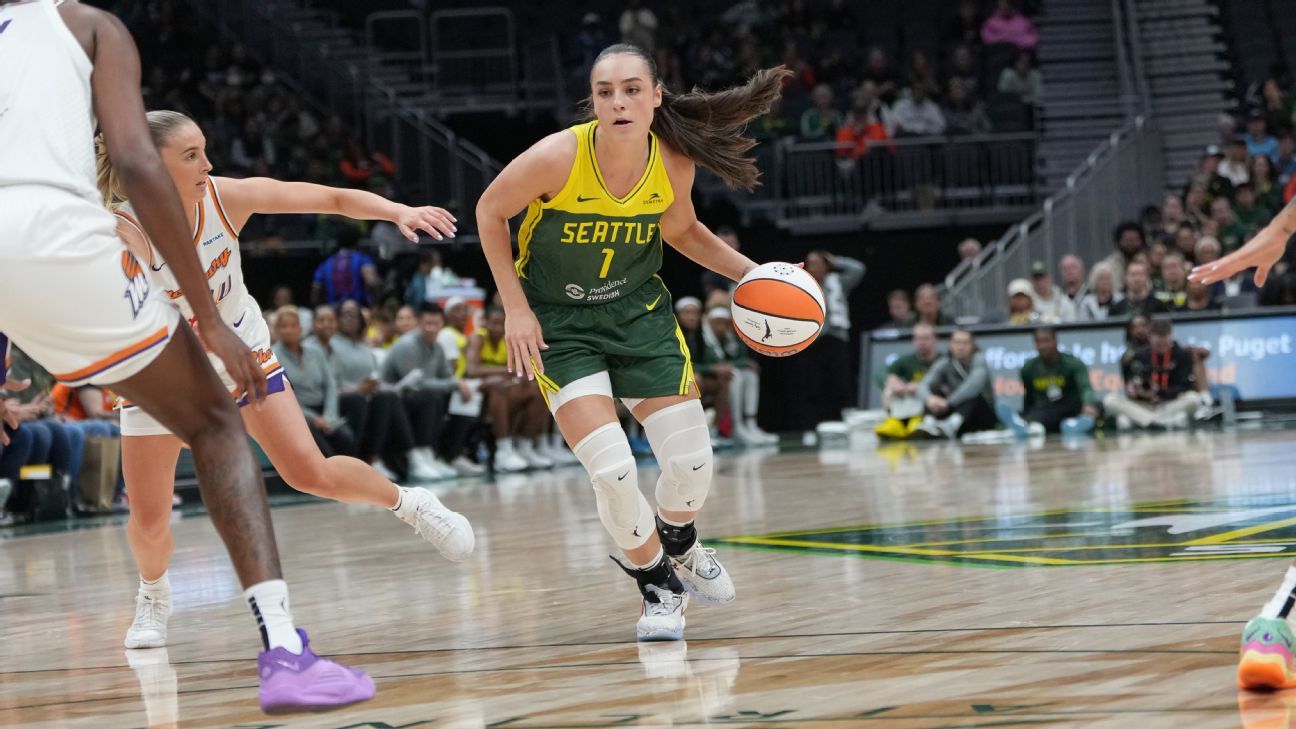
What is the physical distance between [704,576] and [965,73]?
56.7 ft

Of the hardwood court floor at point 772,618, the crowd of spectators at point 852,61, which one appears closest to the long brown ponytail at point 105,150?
the hardwood court floor at point 772,618

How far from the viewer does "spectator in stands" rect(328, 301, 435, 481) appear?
42.8 feet

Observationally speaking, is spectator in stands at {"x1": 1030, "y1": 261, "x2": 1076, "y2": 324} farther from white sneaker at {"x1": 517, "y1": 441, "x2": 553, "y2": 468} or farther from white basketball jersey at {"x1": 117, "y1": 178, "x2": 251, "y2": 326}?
white basketball jersey at {"x1": 117, "y1": 178, "x2": 251, "y2": 326}

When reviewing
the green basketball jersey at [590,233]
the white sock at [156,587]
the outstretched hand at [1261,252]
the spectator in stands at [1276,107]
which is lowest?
the white sock at [156,587]

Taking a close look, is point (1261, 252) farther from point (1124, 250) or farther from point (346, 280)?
point (1124, 250)

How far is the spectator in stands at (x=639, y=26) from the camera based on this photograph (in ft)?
70.7

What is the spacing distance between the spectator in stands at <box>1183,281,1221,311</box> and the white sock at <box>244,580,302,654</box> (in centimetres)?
1311

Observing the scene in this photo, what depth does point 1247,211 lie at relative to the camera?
681 inches

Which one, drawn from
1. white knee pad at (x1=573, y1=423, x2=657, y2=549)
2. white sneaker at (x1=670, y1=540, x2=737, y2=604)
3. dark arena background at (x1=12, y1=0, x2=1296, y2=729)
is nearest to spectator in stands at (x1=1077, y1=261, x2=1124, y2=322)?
dark arena background at (x1=12, y1=0, x2=1296, y2=729)

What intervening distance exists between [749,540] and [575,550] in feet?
2.62

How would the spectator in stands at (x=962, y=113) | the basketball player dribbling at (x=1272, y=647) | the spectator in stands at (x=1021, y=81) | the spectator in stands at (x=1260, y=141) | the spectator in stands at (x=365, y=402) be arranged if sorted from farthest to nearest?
the spectator in stands at (x=1021, y=81)
the spectator in stands at (x=962, y=113)
the spectator in stands at (x=1260, y=141)
the spectator in stands at (x=365, y=402)
the basketball player dribbling at (x=1272, y=647)

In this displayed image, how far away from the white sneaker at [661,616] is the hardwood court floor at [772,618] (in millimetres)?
87

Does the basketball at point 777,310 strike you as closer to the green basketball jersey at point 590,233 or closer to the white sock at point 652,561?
the green basketball jersey at point 590,233

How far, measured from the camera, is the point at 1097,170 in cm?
1884
